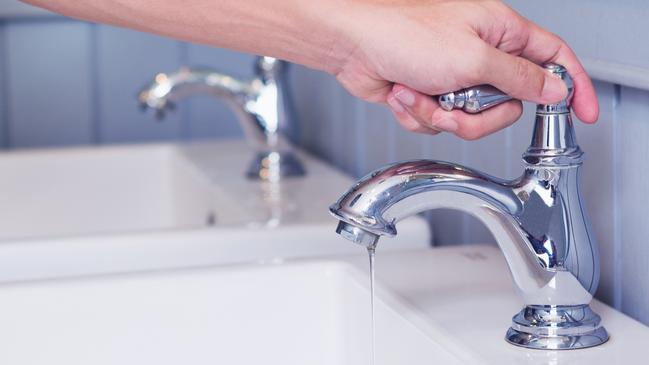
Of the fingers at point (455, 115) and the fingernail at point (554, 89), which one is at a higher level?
the fingernail at point (554, 89)

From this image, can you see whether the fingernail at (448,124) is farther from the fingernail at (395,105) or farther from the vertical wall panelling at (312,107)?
the vertical wall panelling at (312,107)

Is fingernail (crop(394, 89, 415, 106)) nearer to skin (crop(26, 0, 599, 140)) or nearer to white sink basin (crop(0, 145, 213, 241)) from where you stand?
skin (crop(26, 0, 599, 140))

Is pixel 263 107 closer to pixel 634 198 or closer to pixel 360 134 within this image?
pixel 360 134

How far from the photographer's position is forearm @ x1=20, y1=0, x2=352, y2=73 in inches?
26.1

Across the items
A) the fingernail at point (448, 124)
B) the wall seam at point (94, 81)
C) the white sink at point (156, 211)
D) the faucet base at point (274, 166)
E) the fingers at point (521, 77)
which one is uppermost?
the wall seam at point (94, 81)

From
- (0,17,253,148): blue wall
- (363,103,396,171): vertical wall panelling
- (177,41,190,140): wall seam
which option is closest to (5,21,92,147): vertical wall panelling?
(0,17,253,148): blue wall

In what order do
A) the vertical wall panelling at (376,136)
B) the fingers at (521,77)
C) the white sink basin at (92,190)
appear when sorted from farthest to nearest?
the white sink basin at (92,190) → the vertical wall panelling at (376,136) → the fingers at (521,77)

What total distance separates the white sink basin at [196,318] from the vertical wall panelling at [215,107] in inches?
32.0

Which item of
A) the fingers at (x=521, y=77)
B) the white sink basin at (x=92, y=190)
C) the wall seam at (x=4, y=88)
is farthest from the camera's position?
the wall seam at (x=4, y=88)

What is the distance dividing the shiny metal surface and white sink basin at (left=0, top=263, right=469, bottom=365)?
0.17m

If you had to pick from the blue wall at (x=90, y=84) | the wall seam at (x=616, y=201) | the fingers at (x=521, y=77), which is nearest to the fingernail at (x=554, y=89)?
the fingers at (x=521, y=77)

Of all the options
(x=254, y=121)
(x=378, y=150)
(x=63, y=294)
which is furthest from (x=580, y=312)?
(x=254, y=121)

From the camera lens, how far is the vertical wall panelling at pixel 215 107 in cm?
158

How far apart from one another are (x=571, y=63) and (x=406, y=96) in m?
0.09
